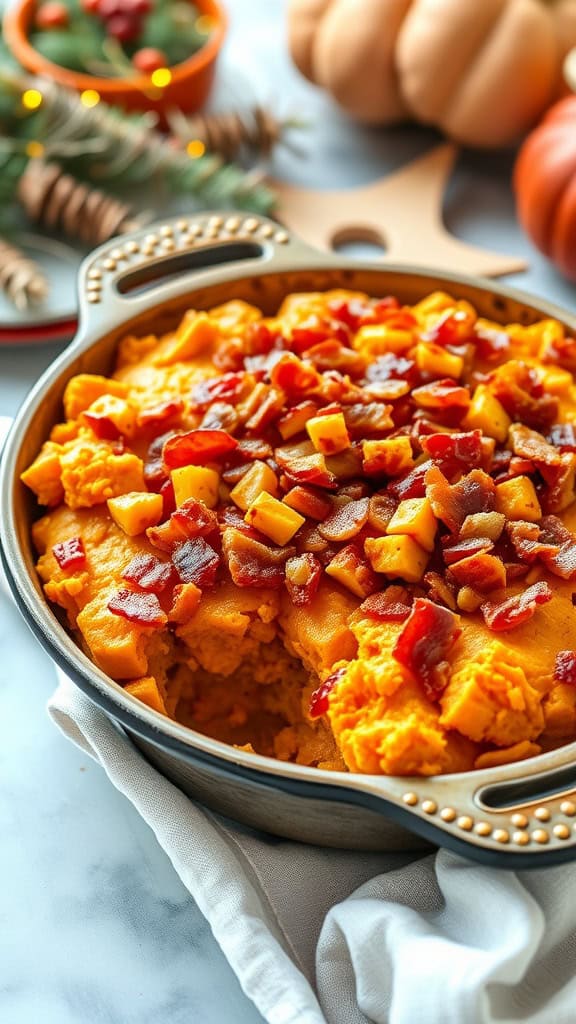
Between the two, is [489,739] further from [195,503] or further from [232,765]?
[195,503]

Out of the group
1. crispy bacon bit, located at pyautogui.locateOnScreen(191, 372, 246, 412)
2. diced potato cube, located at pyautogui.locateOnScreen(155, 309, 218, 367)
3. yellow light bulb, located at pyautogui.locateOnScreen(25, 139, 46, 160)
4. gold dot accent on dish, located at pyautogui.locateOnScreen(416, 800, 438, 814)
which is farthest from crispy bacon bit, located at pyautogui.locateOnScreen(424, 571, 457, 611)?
yellow light bulb, located at pyautogui.locateOnScreen(25, 139, 46, 160)

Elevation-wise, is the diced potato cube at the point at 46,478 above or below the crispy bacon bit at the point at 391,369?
below

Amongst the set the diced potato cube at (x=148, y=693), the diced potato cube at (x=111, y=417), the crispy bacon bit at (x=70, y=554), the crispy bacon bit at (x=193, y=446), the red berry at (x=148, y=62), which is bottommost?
the diced potato cube at (x=148, y=693)

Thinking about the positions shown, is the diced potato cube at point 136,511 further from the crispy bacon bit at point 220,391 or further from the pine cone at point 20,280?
the pine cone at point 20,280

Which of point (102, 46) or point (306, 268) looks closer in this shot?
point (306, 268)

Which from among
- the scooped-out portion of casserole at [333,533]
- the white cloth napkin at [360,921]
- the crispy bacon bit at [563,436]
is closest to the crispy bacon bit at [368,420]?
the scooped-out portion of casserole at [333,533]

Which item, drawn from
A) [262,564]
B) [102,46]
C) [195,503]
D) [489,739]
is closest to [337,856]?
Result: [489,739]

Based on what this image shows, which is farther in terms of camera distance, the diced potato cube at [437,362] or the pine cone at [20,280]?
the pine cone at [20,280]

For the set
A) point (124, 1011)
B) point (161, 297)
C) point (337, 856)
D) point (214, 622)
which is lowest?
point (124, 1011)

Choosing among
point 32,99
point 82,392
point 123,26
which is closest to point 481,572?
point 82,392
